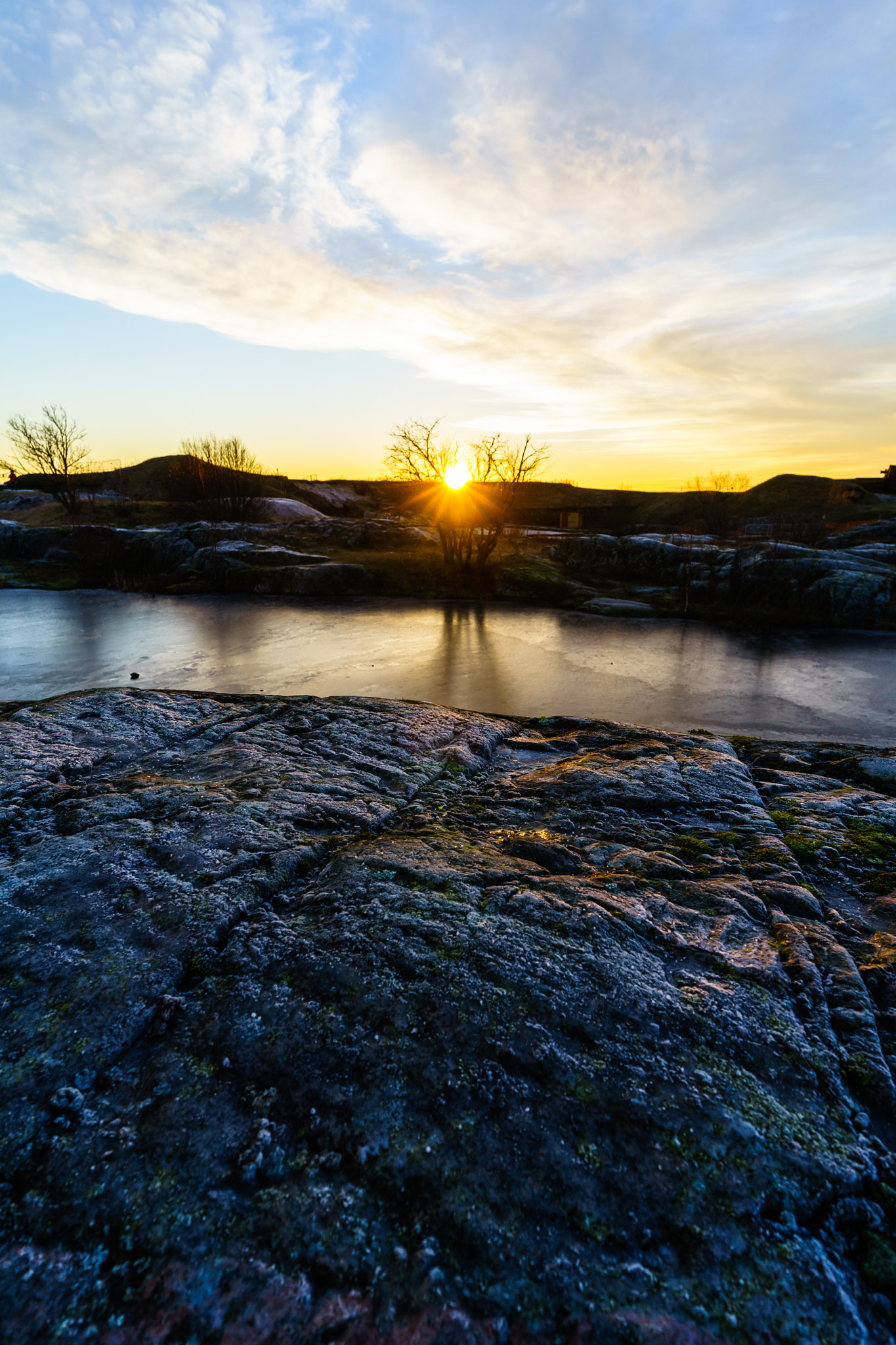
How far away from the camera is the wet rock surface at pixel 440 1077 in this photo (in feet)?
4.36

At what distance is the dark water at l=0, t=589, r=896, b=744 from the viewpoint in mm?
7453

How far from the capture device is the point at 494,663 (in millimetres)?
9516

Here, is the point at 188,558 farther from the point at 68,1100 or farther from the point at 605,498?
the point at 605,498

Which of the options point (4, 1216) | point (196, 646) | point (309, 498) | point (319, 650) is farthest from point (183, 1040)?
point (309, 498)

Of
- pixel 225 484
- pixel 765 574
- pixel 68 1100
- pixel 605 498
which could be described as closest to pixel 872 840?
pixel 68 1100

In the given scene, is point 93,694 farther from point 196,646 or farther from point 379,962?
point 196,646

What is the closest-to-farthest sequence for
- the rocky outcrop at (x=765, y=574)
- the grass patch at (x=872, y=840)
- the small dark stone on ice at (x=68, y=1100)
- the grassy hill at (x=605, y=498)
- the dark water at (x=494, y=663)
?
the small dark stone on ice at (x=68, y=1100)
the grass patch at (x=872, y=840)
the dark water at (x=494, y=663)
the rocky outcrop at (x=765, y=574)
the grassy hill at (x=605, y=498)

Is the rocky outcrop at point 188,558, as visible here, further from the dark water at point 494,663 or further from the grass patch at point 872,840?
the grass patch at point 872,840

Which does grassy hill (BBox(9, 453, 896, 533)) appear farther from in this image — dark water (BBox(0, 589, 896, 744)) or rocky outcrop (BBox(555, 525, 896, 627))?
dark water (BBox(0, 589, 896, 744))

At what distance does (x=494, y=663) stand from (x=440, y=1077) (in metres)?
7.89

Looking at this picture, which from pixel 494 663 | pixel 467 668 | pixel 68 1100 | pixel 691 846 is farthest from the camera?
pixel 494 663

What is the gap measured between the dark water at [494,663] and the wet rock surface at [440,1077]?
426 centimetres

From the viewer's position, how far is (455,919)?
95.2 inches

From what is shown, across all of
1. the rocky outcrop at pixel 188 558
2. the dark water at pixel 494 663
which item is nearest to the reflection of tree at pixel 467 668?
the dark water at pixel 494 663
